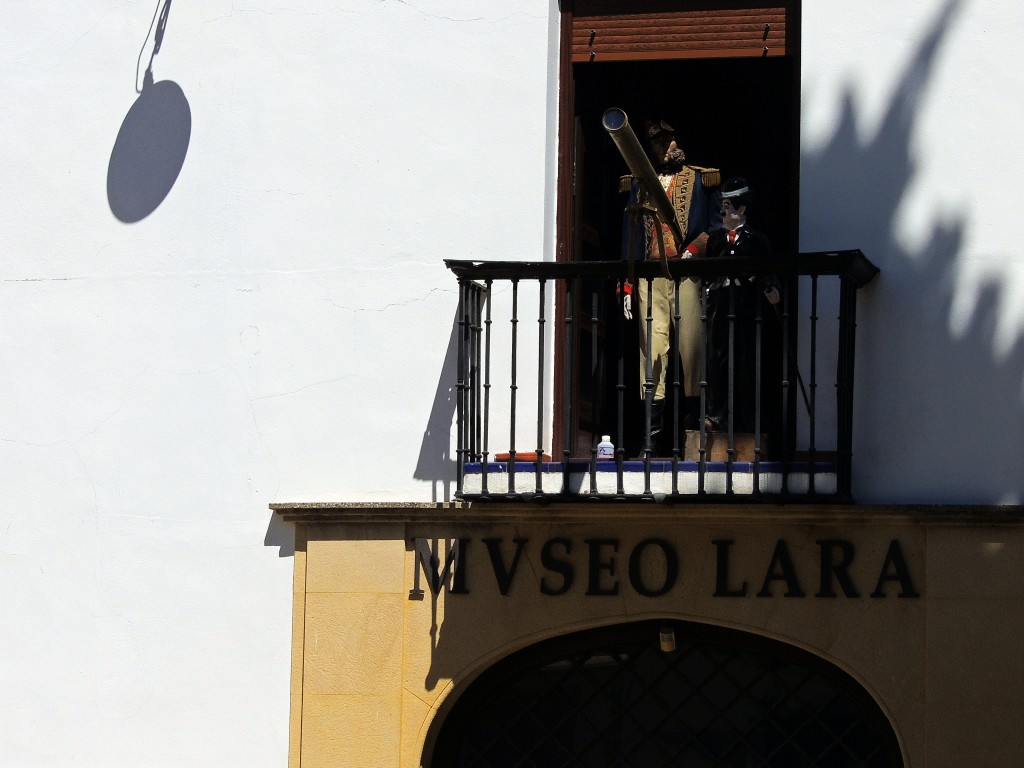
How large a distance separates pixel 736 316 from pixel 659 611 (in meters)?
1.47

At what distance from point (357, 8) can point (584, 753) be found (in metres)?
3.94

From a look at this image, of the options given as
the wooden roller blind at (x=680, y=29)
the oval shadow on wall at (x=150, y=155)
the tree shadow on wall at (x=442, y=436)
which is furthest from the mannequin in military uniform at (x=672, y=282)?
the oval shadow on wall at (x=150, y=155)

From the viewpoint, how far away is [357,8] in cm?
917

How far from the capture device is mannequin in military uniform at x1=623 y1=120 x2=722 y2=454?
8773 millimetres

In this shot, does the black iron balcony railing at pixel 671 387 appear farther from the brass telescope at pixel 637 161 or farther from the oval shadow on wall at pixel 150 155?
the oval shadow on wall at pixel 150 155

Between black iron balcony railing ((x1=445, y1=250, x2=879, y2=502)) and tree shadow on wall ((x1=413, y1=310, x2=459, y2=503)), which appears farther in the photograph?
tree shadow on wall ((x1=413, y1=310, x2=459, y2=503))

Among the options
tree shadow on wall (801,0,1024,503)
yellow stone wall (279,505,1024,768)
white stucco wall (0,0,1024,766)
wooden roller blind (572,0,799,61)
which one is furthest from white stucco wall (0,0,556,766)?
tree shadow on wall (801,0,1024,503)

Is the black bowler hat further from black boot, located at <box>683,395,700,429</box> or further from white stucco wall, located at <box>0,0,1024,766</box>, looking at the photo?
black boot, located at <box>683,395,700,429</box>

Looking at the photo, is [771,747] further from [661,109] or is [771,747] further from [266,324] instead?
[661,109]

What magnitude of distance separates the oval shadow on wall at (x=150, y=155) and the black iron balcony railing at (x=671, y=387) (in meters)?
1.85

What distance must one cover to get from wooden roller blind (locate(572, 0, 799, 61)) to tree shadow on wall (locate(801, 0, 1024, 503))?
68 centimetres

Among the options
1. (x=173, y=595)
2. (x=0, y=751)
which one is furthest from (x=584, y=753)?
(x=0, y=751)

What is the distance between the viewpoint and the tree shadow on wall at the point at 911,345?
8.23 m

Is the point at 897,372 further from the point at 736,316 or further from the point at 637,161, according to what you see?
the point at 637,161
